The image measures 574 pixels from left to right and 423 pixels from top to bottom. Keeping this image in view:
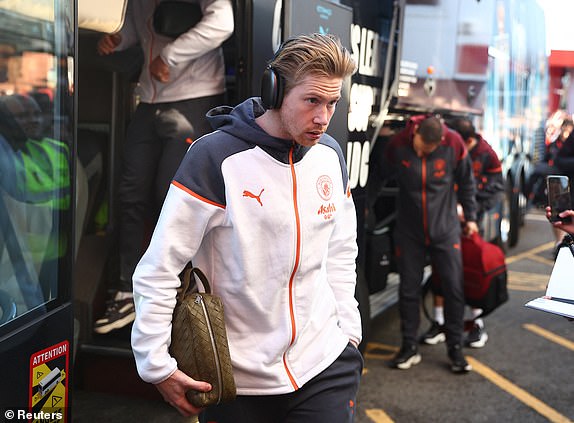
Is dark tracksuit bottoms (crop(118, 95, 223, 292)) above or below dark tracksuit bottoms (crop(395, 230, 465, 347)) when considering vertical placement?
above

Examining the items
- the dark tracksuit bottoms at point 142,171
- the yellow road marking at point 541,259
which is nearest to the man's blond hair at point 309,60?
the dark tracksuit bottoms at point 142,171

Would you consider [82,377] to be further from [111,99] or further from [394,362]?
[394,362]

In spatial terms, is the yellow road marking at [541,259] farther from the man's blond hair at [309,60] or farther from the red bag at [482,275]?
the man's blond hair at [309,60]

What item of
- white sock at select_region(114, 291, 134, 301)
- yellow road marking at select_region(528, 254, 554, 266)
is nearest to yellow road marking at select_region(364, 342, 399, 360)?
white sock at select_region(114, 291, 134, 301)

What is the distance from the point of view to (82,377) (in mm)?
3586

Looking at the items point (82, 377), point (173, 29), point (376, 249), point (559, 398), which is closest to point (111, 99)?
point (173, 29)

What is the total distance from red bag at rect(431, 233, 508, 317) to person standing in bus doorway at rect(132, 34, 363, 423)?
304 cm

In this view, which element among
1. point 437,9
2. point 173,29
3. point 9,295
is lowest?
point 9,295

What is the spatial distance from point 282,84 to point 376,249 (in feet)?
10.7

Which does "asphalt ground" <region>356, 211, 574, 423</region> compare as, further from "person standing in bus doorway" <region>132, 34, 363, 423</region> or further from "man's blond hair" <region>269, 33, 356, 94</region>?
"man's blond hair" <region>269, 33, 356, 94</region>

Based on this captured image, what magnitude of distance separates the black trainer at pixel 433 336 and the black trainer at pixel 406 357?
1.68ft

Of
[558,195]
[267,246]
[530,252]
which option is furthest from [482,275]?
[530,252]

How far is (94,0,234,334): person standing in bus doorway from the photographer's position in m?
3.63

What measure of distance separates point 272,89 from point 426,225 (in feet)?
10.1
